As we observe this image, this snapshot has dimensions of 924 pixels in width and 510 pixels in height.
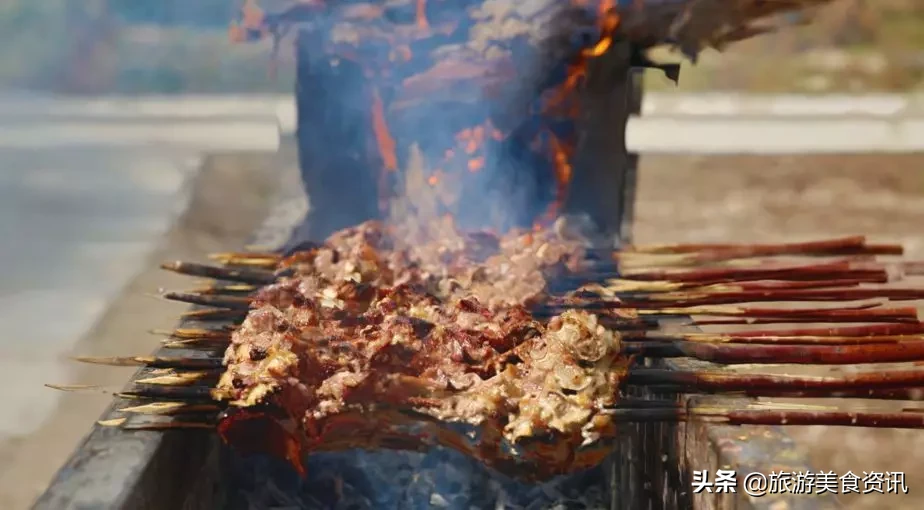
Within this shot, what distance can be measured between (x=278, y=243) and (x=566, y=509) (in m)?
2.24

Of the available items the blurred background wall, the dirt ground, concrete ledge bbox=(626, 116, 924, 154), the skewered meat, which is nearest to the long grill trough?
the skewered meat

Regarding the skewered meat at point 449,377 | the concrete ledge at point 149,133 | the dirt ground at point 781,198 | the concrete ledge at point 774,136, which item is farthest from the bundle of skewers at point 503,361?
the concrete ledge at point 149,133

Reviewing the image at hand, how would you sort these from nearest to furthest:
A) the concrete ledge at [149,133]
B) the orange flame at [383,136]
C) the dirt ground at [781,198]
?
the orange flame at [383,136]
the dirt ground at [781,198]
the concrete ledge at [149,133]

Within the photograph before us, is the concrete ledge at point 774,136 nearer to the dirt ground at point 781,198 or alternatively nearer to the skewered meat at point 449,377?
the dirt ground at point 781,198

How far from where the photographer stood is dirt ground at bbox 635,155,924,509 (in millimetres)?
8312

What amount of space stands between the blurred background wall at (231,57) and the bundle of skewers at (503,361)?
826 centimetres

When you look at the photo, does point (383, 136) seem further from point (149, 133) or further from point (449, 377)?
point (149, 133)

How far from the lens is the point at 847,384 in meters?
2.31

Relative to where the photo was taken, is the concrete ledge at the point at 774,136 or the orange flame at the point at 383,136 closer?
the orange flame at the point at 383,136

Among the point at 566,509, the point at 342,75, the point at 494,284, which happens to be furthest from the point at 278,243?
the point at 566,509

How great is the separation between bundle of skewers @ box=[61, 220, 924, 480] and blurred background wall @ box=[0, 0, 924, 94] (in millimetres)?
8260

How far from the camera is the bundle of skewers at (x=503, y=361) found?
236 centimetres

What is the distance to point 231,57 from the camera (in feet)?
34.7

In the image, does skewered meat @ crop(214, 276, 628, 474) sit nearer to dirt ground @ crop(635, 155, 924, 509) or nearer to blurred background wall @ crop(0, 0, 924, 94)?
dirt ground @ crop(635, 155, 924, 509)
